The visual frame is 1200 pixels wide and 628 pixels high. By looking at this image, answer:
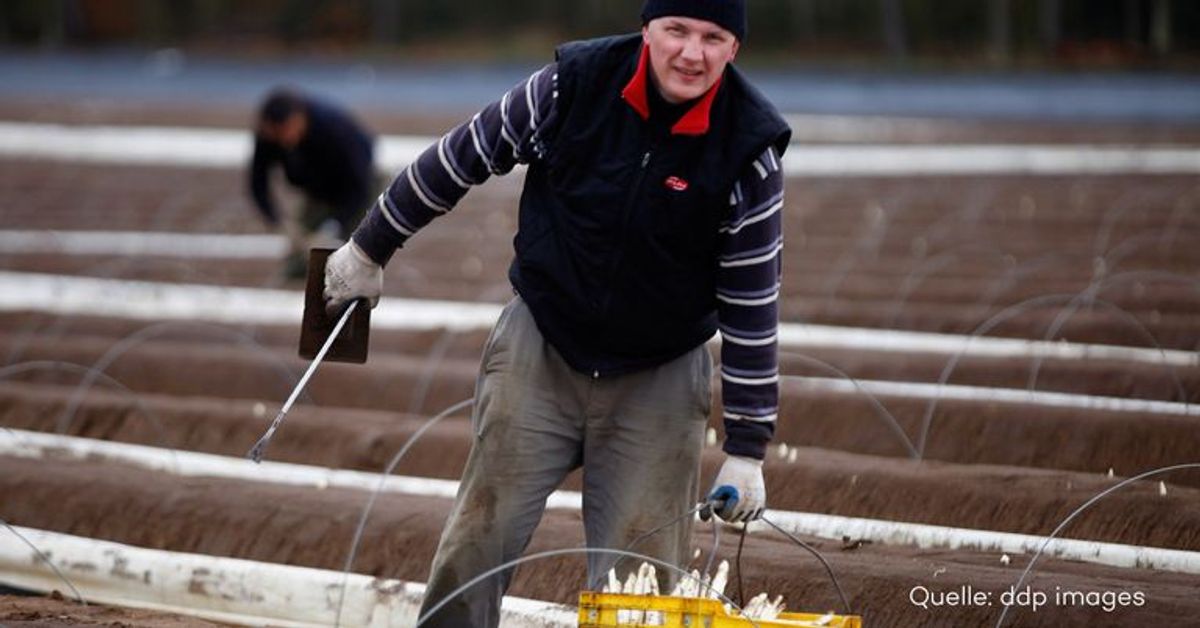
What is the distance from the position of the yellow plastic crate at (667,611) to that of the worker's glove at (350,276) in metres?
1.00

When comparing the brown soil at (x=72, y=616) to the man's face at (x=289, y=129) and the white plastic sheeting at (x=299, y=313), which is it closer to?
the white plastic sheeting at (x=299, y=313)

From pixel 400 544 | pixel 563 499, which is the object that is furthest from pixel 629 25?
pixel 400 544

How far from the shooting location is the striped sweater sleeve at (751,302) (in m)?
4.33

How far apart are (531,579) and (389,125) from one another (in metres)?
19.8

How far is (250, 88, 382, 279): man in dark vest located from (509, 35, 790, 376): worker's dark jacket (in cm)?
744

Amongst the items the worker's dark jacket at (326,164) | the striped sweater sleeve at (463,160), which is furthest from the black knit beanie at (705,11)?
the worker's dark jacket at (326,164)

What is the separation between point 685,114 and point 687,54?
151 mm

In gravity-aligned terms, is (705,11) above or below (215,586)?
above

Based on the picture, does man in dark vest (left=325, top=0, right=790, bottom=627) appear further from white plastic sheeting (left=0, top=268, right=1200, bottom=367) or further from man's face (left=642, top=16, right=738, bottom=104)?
white plastic sheeting (left=0, top=268, right=1200, bottom=367)

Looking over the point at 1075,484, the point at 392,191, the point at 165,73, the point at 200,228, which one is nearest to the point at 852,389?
the point at 1075,484

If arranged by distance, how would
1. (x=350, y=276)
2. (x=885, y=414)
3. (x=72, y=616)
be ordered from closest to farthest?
(x=350, y=276)
(x=72, y=616)
(x=885, y=414)

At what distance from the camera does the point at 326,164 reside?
1199 cm

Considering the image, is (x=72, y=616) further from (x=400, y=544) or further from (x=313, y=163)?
(x=313, y=163)

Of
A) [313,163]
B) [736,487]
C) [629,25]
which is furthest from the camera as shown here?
[629,25]
